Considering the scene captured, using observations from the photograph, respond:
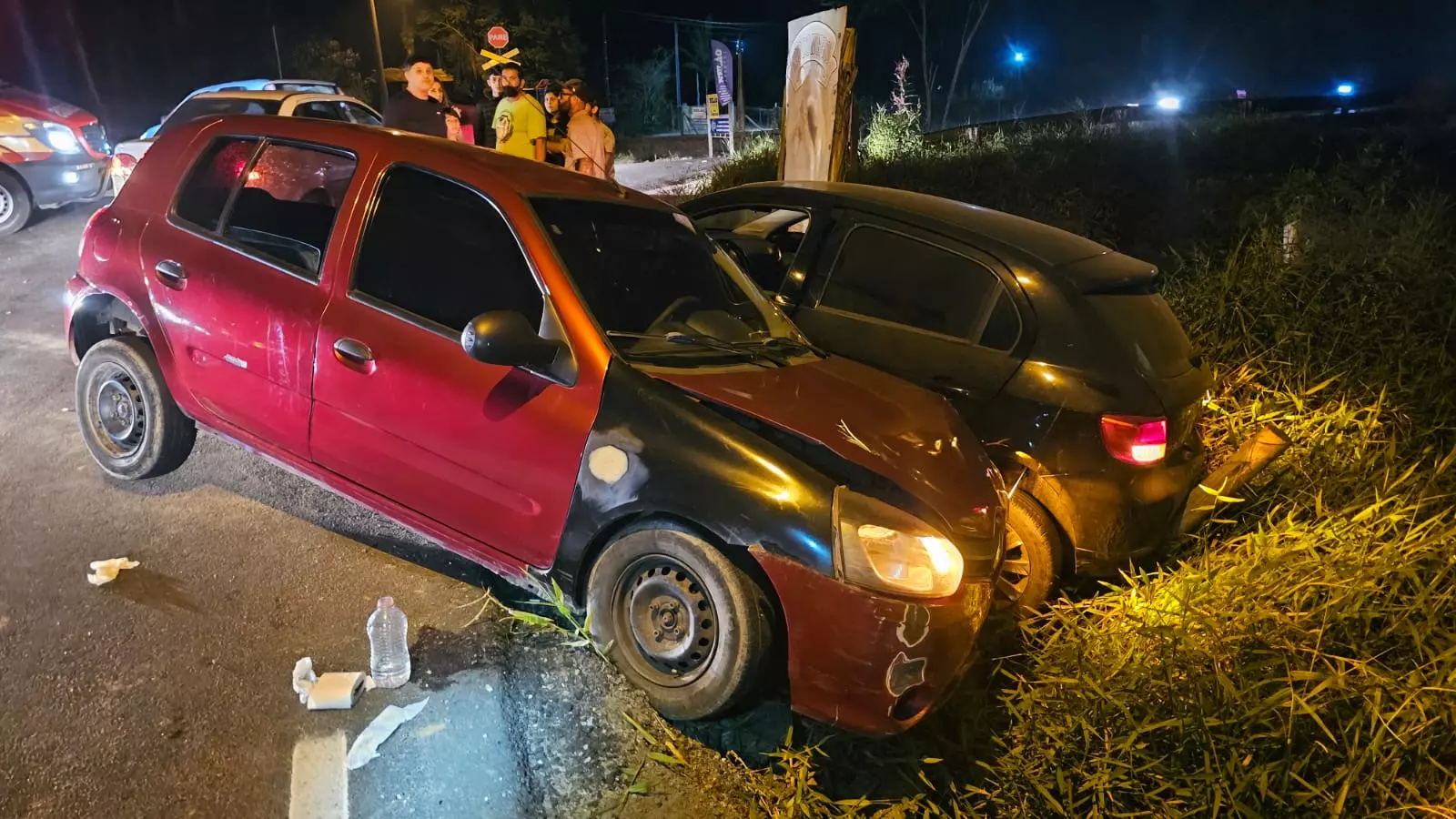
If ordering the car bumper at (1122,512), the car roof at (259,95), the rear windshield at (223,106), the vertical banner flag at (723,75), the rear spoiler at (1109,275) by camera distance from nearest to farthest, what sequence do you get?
the car bumper at (1122,512) → the rear spoiler at (1109,275) → the rear windshield at (223,106) → the car roof at (259,95) → the vertical banner flag at (723,75)

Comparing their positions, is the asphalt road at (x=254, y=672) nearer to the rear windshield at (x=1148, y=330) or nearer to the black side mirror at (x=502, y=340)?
the black side mirror at (x=502, y=340)

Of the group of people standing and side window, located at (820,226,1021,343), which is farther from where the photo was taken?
the group of people standing

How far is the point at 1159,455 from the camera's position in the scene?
3551mm

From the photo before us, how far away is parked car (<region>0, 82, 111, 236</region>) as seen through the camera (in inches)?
359

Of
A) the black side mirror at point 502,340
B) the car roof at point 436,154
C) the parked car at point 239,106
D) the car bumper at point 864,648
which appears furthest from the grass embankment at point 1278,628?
the parked car at point 239,106

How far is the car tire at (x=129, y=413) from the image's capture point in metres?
3.91

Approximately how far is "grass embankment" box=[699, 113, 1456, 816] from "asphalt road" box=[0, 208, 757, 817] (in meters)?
0.77

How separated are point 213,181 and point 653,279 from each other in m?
2.03

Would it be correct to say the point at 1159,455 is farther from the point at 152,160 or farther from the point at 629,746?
the point at 152,160

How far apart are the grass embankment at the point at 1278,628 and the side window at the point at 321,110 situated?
8.33m

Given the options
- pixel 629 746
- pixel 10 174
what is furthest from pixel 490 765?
pixel 10 174

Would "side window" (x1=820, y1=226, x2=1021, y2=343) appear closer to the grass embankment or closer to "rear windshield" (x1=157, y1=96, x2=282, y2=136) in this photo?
the grass embankment

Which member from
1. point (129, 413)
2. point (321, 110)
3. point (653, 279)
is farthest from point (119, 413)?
point (321, 110)

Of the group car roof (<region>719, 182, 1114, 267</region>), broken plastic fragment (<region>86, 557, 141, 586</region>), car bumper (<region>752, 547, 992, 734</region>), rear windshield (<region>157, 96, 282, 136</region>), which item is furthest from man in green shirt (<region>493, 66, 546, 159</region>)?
car bumper (<region>752, 547, 992, 734</region>)
